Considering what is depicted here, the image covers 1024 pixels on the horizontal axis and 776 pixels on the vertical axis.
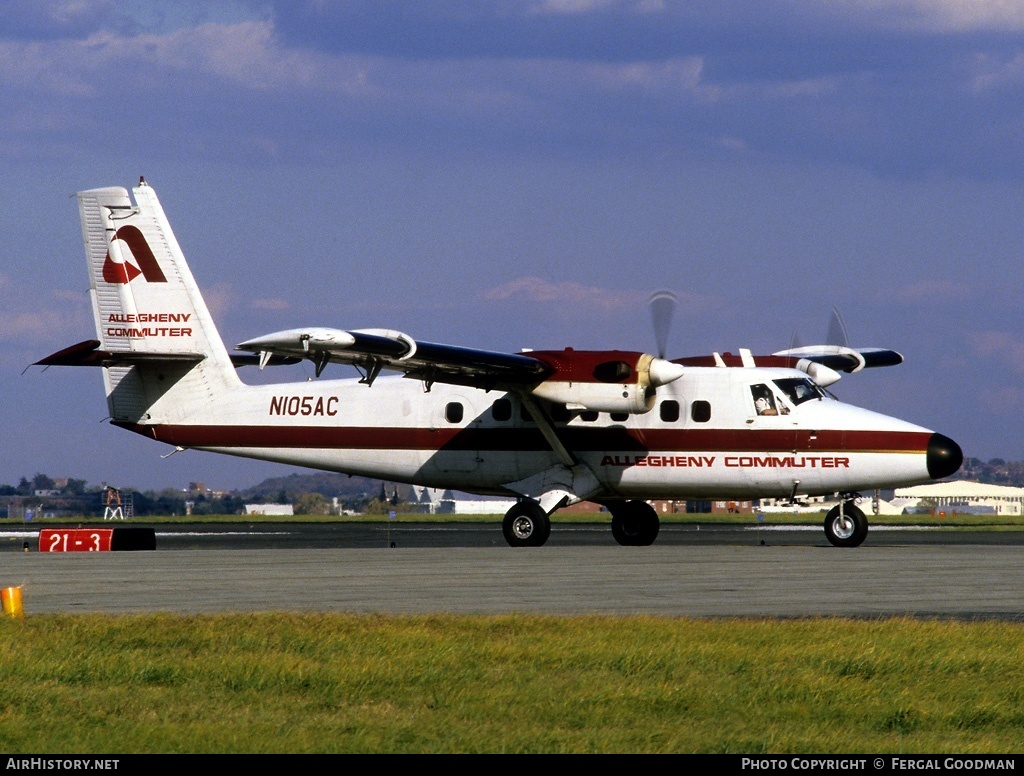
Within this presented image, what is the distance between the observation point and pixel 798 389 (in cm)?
2812

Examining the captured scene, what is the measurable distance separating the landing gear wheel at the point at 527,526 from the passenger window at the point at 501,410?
209 centimetres

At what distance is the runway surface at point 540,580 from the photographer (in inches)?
589

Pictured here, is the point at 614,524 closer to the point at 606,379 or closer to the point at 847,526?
the point at 606,379

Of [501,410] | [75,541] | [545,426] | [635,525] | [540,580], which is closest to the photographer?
[540,580]

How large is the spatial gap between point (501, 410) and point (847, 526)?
8120 millimetres

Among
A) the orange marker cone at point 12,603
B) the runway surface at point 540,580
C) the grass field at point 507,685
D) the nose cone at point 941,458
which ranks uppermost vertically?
the nose cone at point 941,458

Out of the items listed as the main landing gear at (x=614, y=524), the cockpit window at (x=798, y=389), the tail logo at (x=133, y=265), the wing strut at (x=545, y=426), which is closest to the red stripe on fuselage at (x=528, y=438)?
the wing strut at (x=545, y=426)

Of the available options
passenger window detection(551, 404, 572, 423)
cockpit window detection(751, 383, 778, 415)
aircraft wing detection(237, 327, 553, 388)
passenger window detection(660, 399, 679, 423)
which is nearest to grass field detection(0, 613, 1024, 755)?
aircraft wing detection(237, 327, 553, 388)

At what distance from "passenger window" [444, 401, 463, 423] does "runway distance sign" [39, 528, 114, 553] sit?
316 inches

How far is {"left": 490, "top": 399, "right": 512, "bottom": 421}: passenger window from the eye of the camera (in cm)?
2992

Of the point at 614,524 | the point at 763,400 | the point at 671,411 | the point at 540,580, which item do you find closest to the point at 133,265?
the point at 614,524

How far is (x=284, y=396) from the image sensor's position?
3061cm

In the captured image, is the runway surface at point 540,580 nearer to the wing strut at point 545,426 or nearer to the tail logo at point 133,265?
the wing strut at point 545,426

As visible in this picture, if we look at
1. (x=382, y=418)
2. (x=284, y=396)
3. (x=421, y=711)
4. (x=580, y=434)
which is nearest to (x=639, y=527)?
(x=580, y=434)
